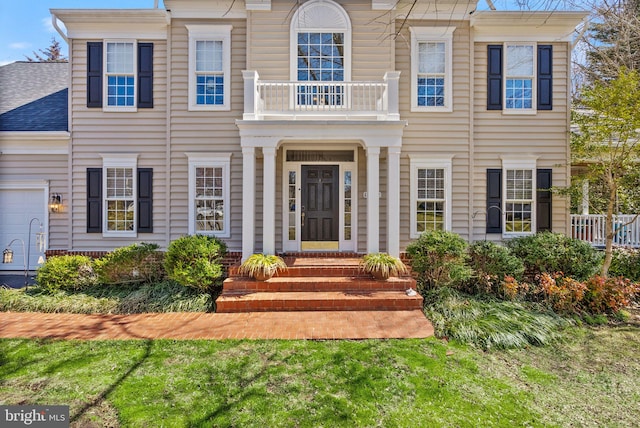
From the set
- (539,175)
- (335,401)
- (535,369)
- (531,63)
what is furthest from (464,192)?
(335,401)

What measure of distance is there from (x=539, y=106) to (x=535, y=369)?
22.8 ft

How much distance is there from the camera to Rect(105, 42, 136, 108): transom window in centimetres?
819

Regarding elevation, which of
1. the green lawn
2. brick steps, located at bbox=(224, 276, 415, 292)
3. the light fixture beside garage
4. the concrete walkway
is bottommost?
the green lawn

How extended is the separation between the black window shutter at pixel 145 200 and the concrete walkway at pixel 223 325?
110 inches

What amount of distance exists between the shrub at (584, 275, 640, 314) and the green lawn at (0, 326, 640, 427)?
135 centimetres

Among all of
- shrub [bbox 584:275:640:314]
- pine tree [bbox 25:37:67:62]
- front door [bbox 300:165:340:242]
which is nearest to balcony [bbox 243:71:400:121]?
front door [bbox 300:165:340:242]

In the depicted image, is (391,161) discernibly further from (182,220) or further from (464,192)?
(182,220)

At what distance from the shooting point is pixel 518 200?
27.3 feet

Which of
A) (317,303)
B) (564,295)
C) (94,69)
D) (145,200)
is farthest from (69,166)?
(564,295)

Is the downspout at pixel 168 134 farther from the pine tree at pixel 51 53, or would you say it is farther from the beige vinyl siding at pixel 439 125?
the pine tree at pixel 51 53

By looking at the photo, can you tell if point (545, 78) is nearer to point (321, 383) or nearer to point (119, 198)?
point (321, 383)

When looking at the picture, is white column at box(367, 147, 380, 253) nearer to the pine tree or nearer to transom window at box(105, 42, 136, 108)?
transom window at box(105, 42, 136, 108)

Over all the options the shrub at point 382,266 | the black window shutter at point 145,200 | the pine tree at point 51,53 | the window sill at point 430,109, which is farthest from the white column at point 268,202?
the pine tree at point 51,53

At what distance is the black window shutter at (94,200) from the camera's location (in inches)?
324
